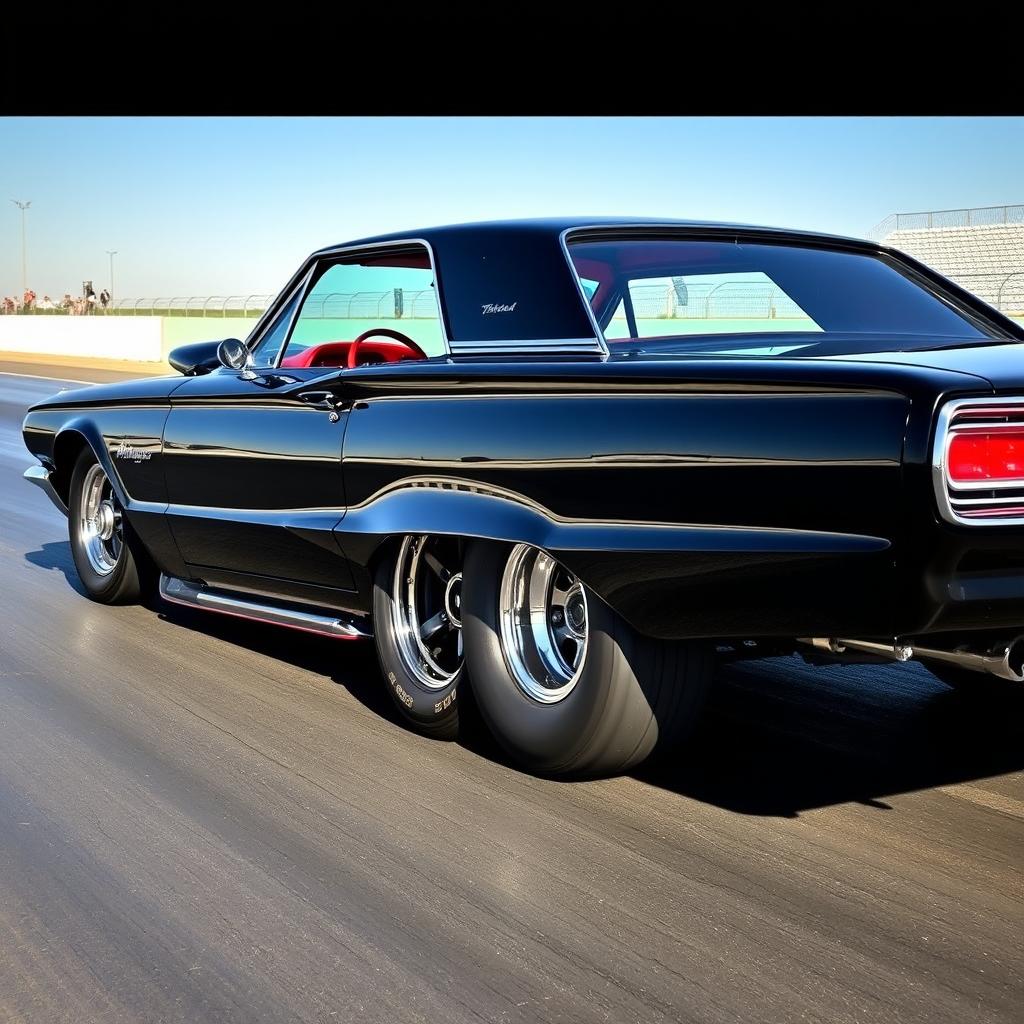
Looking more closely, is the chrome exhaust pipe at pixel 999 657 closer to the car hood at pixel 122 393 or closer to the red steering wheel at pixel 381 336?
the red steering wheel at pixel 381 336

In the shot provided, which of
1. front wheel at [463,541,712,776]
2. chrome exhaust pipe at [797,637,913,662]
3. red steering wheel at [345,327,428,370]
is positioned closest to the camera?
chrome exhaust pipe at [797,637,913,662]

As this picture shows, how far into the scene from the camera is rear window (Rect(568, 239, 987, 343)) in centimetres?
428

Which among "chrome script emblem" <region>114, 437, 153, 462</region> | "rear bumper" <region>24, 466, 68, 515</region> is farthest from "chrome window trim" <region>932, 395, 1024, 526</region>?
"rear bumper" <region>24, 466, 68, 515</region>

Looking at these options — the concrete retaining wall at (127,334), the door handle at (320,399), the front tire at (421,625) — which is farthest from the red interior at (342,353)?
the concrete retaining wall at (127,334)

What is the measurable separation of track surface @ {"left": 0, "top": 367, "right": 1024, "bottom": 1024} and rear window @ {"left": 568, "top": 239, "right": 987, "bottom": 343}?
126 centimetres

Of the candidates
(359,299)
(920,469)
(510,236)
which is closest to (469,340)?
→ (510,236)

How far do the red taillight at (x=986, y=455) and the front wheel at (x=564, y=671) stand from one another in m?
0.99

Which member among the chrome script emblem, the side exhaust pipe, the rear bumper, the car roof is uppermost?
the car roof

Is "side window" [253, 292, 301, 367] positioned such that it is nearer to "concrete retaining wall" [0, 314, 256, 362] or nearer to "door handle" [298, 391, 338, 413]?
"door handle" [298, 391, 338, 413]

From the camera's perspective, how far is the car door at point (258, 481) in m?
4.78

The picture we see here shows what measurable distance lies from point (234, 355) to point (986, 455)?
3.24 m

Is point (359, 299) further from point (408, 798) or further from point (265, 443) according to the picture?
point (408, 798)
